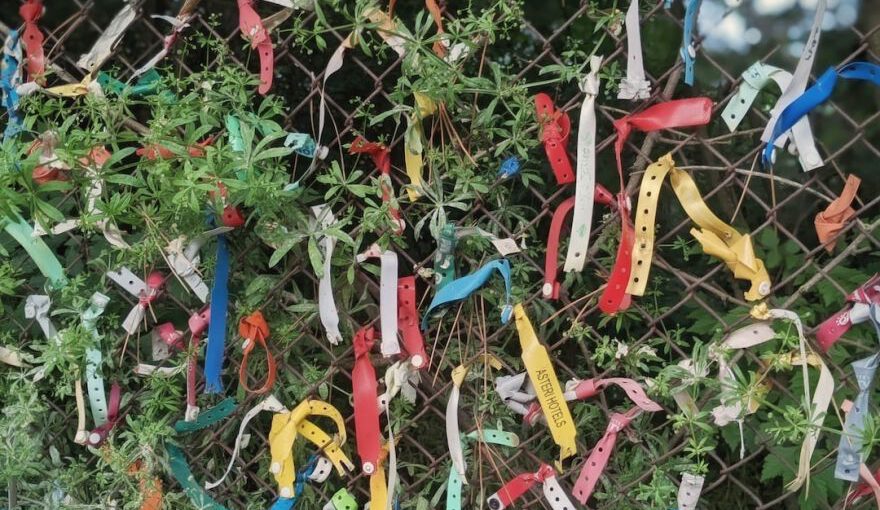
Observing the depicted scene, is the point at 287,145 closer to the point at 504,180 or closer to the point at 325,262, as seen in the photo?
the point at 325,262

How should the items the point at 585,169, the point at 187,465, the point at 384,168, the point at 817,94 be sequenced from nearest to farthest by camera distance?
the point at 817,94, the point at 585,169, the point at 384,168, the point at 187,465

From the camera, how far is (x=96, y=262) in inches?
50.9

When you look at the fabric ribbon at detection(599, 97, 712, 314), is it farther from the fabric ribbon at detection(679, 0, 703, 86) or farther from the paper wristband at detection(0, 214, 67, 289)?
the paper wristband at detection(0, 214, 67, 289)

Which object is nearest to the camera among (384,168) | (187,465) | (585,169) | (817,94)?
(817,94)

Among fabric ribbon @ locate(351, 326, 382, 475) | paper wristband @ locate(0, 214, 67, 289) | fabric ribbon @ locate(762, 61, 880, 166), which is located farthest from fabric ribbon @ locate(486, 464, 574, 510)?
paper wristband @ locate(0, 214, 67, 289)

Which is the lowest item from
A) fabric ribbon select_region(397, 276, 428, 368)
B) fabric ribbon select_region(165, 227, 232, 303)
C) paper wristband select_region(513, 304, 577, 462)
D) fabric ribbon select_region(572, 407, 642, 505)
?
fabric ribbon select_region(572, 407, 642, 505)

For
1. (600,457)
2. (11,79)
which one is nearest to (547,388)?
(600,457)

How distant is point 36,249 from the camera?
1286 mm

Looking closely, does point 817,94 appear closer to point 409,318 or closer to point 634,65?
point 634,65

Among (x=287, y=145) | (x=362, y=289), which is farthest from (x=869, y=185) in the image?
(x=287, y=145)

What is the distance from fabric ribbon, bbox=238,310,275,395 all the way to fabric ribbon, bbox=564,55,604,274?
0.50 m

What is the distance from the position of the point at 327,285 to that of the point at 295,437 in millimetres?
256

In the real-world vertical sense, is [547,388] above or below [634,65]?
below

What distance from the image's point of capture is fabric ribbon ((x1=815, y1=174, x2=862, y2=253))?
101 centimetres
